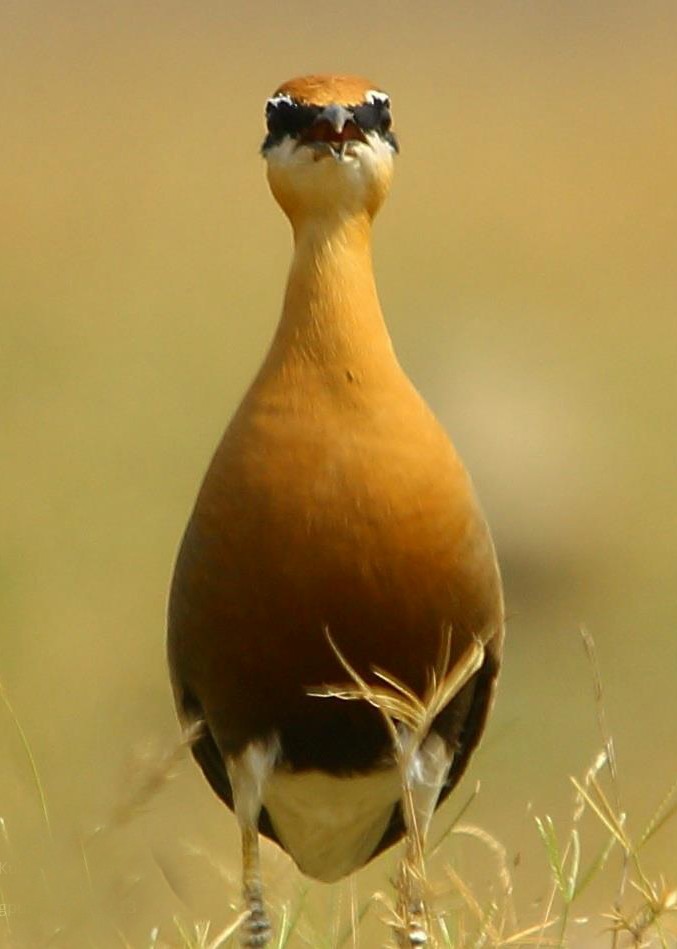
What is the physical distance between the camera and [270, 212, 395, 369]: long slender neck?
4777 mm

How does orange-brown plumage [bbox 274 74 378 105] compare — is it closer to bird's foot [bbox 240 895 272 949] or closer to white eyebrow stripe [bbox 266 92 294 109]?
white eyebrow stripe [bbox 266 92 294 109]

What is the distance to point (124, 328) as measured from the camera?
11.1m

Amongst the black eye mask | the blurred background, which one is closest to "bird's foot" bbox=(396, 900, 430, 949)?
the blurred background

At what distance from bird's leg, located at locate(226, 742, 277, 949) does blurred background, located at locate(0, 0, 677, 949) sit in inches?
2.6

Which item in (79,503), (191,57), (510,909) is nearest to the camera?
(510,909)

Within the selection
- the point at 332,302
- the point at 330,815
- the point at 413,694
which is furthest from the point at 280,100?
the point at 330,815

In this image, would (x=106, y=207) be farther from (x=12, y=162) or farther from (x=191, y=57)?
(x=191, y=57)

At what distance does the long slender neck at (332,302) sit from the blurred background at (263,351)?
39.1 inches

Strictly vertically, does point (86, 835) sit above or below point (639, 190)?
below

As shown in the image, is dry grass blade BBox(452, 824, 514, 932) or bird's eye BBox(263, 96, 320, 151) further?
bird's eye BBox(263, 96, 320, 151)

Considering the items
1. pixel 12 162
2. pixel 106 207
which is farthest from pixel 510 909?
pixel 12 162

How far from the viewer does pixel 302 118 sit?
4.83 metres

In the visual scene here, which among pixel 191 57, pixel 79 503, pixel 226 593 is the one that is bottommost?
pixel 79 503

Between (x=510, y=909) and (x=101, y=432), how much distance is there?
5.89 metres
